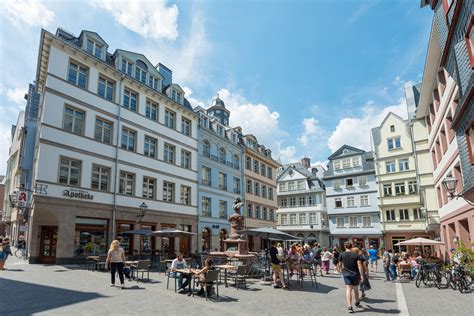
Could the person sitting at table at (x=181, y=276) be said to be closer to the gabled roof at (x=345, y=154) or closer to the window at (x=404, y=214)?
the window at (x=404, y=214)

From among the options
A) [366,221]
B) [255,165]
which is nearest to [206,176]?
[255,165]

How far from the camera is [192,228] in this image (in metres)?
29.0

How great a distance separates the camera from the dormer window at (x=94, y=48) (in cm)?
2238

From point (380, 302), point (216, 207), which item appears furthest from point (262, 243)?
point (380, 302)

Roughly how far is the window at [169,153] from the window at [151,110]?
2737 mm

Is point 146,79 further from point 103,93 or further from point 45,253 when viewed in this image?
point 45,253

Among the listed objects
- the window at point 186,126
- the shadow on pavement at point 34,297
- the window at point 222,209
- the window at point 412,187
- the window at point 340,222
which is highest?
the window at point 186,126

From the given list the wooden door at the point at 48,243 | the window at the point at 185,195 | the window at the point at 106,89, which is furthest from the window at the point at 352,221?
the wooden door at the point at 48,243

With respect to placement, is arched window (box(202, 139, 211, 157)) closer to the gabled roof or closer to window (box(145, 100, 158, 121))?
window (box(145, 100, 158, 121))

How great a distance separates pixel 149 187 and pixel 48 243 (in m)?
8.12

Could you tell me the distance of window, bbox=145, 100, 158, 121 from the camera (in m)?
26.5

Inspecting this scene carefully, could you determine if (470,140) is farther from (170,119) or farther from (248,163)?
(248,163)

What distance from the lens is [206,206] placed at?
103ft

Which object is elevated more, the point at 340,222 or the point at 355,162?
the point at 355,162
